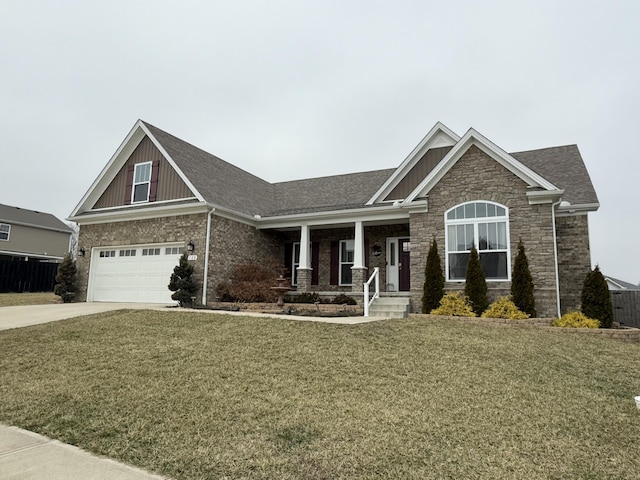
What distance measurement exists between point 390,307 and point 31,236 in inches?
1221

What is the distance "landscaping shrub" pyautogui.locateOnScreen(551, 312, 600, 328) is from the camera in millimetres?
10172

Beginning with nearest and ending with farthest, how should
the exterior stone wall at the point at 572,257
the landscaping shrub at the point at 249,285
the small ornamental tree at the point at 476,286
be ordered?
the small ornamental tree at the point at 476,286
the exterior stone wall at the point at 572,257
the landscaping shrub at the point at 249,285

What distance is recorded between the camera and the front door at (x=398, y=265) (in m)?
16.2

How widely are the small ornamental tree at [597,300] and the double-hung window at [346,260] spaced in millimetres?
8538

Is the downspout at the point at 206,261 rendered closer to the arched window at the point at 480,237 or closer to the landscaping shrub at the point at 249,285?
the landscaping shrub at the point at 249,285

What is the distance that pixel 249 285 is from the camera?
14.8 m

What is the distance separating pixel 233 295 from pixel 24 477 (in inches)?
445

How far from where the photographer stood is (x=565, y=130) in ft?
72.6

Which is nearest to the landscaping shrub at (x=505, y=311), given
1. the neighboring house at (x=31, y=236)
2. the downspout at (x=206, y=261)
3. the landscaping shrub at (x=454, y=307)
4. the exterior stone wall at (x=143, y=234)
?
the landscaping shrub at (x=454, y=307)

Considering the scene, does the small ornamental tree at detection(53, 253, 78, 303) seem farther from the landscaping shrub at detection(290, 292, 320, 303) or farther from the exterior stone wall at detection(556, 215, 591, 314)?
the exterior stone wall at detection(556, 215, 591, 314)

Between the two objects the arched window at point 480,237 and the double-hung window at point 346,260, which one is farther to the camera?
the double-hung window at point 346,260

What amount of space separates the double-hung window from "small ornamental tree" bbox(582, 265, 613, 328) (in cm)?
854

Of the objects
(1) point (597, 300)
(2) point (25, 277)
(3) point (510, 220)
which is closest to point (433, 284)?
(3) point (510, 220)

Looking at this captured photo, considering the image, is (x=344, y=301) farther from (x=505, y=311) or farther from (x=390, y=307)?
(x=505, y=311)
